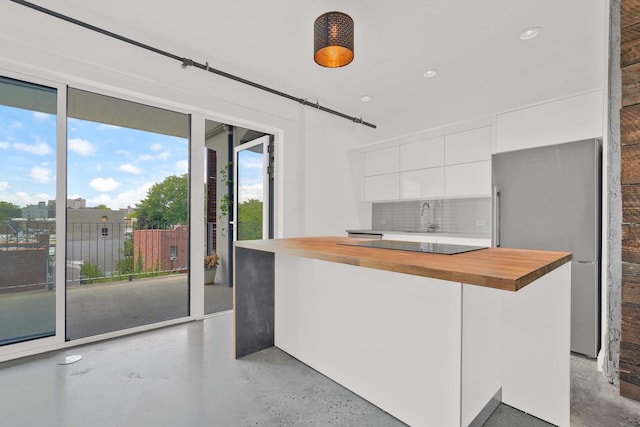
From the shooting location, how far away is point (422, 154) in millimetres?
3914

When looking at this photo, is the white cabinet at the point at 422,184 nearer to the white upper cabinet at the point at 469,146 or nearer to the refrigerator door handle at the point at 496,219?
the white upper cabinet at the point at 469,146

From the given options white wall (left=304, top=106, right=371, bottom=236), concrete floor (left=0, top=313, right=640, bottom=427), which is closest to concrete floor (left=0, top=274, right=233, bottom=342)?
concrete floor (left=0, top=313, right=640, bottom=427)

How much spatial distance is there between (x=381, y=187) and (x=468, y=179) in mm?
1212

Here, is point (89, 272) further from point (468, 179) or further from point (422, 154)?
point (468, 179)

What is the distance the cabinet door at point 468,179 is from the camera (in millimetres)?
3334

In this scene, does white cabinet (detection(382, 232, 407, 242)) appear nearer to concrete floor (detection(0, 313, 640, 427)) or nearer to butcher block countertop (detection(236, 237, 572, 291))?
concrete floor (detection(0, 313, 640, 427))

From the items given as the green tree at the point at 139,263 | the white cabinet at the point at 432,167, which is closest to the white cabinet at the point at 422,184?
the white cabinet at the point at 432,167

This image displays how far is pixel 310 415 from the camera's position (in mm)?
1636

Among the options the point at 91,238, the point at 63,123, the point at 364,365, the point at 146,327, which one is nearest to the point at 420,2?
the point at 364,365

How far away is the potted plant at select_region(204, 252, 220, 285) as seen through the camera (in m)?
4.37

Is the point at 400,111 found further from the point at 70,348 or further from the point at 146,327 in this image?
the point at 70,348

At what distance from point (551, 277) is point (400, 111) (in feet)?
10.8

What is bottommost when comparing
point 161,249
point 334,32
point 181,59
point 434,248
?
point 161,249

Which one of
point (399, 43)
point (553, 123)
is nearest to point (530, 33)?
point (553, 123)
